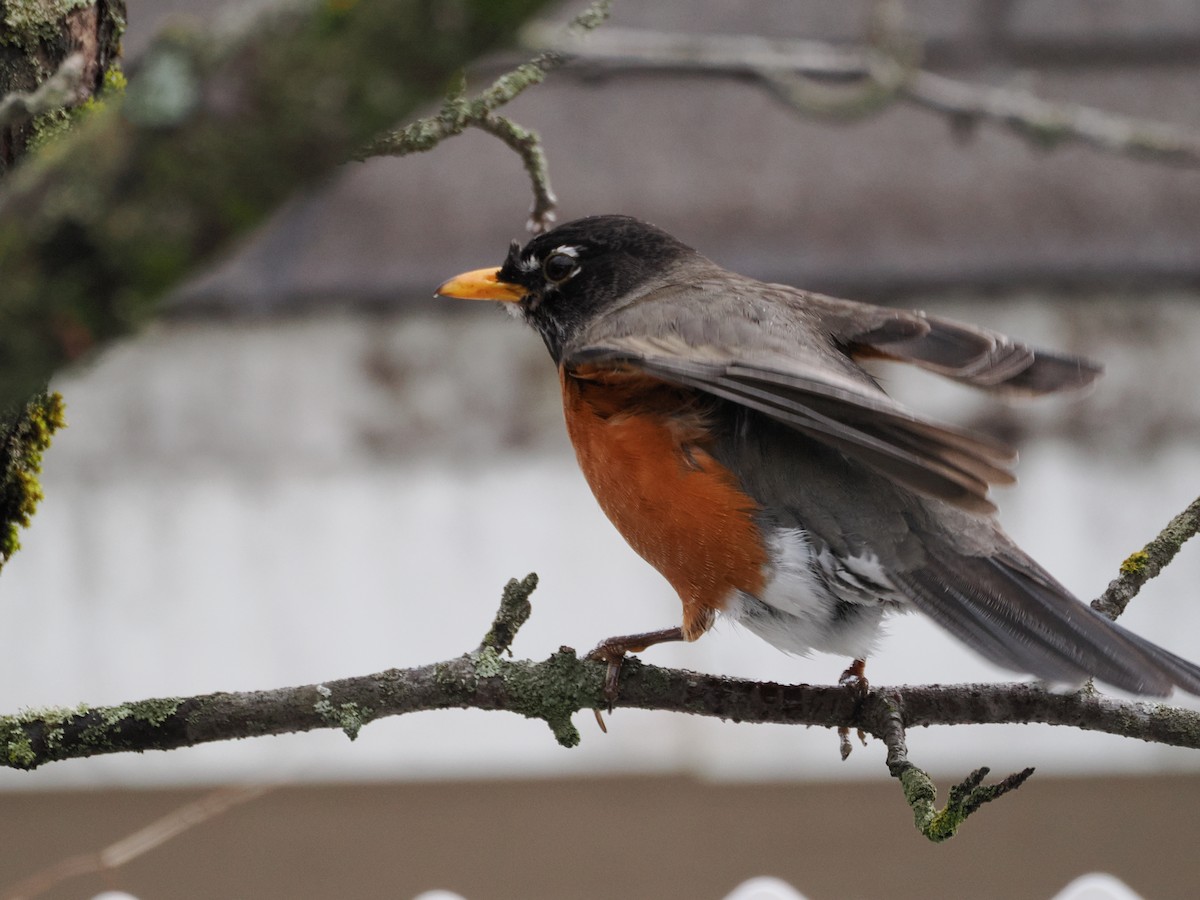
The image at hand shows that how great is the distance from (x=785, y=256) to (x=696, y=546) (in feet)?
8.14

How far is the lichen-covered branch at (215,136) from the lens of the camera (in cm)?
76

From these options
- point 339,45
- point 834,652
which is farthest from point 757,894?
point 339,45

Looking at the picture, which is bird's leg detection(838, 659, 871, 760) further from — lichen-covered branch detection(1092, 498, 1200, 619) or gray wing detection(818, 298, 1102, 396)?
gray wing detection(818, 298, 1102, 396)

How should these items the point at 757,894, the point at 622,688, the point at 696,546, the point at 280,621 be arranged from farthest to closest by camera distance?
1. the point at 280,621
2. the point at 757,894
3. the point at 696,546
4. the point at 622,688

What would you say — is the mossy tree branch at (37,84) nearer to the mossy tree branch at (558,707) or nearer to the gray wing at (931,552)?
the mossy tree branch at (558,707)

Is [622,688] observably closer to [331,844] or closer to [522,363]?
[522,363]

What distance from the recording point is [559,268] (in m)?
2.85

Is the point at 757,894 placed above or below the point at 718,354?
below

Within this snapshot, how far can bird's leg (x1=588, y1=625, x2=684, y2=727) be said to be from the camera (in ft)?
6.17

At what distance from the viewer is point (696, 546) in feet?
7.09

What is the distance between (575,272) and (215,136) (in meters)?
2.11

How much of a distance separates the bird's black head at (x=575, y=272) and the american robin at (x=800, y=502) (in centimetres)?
44

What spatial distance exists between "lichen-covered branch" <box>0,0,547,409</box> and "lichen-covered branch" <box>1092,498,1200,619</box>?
4.65 ft

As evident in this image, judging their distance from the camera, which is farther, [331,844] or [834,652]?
[331,844]
